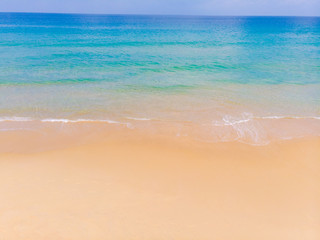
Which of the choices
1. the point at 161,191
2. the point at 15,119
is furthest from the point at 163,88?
the point at 161,191

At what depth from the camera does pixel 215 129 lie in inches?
364

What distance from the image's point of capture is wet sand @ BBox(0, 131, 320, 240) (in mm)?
5031

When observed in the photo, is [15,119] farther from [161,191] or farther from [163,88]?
[163,88]

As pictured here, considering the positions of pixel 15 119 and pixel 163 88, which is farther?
pixel 163 88

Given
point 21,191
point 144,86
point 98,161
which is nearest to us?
point 21,191

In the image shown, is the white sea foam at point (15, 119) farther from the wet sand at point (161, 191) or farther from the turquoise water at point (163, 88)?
the wet sand at point (161, 191)

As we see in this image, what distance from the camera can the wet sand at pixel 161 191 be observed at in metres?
5.03

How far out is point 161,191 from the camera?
603 centimetres

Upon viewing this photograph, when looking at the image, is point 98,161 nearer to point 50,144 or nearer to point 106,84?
point 50,144

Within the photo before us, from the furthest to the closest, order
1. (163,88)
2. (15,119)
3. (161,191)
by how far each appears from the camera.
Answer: (163,88), (15,119), (161,191)

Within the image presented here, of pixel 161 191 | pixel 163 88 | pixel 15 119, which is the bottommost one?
pixel 161 191

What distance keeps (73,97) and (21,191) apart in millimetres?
7102

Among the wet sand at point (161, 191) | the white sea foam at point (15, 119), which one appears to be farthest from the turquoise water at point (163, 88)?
the wet sand at point (161, 191)

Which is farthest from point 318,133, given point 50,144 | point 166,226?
point 50,144
